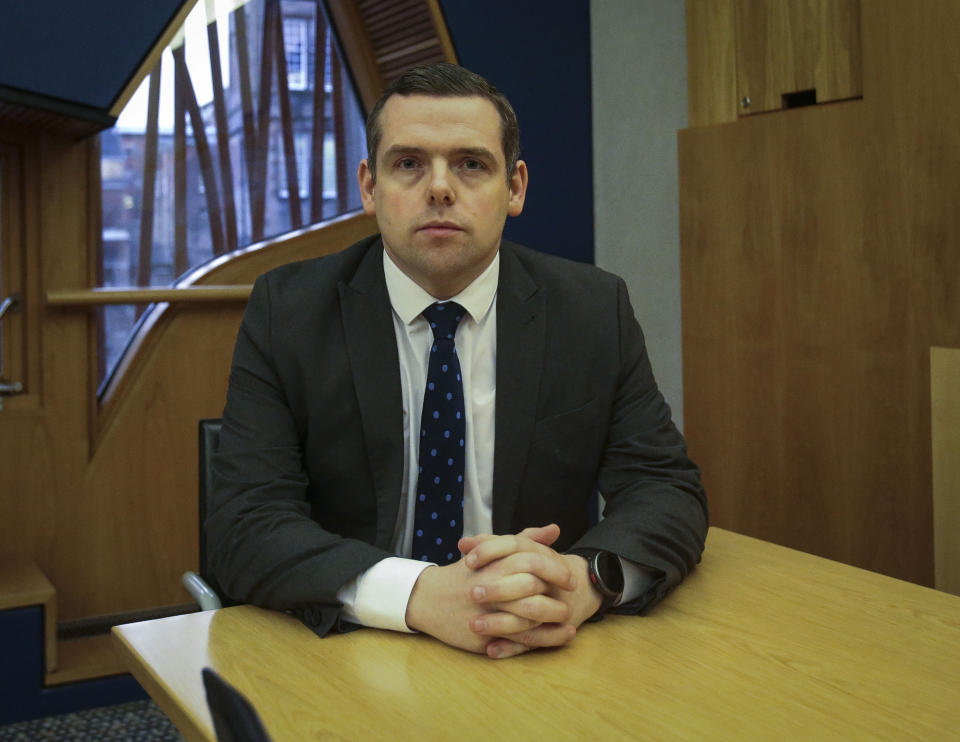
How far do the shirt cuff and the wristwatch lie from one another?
0.21 metres

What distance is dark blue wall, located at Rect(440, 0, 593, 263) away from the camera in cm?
348

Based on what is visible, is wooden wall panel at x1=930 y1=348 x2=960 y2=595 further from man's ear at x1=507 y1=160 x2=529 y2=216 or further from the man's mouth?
the man's mouth

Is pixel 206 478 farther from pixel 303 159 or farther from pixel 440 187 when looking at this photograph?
pixel 303 159

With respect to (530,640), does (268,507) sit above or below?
above

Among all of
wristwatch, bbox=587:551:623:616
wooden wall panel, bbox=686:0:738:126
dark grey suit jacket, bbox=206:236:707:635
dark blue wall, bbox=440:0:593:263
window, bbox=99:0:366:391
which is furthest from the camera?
dark blue wall, bbox=440:0:593:263

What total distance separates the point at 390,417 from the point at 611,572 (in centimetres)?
46

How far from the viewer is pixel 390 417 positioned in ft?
4.88

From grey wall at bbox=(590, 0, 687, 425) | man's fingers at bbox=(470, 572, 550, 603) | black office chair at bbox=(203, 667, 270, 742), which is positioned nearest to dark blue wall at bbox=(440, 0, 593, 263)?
grey wall at bbox=(590, 0, 687, 425)

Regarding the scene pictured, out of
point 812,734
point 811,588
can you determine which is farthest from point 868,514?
point 812,734

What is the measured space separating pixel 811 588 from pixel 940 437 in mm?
830

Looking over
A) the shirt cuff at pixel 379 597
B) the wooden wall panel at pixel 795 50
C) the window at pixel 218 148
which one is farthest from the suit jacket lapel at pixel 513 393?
the window at pixel 218 148

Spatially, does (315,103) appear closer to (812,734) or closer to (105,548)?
(105,548)

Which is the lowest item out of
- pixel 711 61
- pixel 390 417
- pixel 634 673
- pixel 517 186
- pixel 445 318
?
pixel 634 673

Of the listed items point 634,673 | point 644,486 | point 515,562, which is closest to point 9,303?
point 644,486
